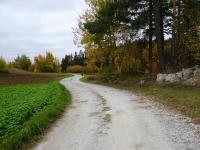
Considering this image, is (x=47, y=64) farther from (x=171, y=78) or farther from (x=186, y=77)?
(x=186, y=77)

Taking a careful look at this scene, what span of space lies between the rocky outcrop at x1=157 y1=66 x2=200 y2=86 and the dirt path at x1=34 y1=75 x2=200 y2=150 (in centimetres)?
1073

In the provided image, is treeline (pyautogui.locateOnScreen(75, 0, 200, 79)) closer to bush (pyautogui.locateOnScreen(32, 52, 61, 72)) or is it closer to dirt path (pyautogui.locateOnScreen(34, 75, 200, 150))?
dirt path (pyautogui.locateOnScreen(34, 75, 200, 150))

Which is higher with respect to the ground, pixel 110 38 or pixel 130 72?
pixel 110 38

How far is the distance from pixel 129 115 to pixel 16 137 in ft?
18.9

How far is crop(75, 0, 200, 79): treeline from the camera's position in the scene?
3015cm

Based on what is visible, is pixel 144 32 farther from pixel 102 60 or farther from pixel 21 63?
pixel 21 63

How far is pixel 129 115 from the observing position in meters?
15.2

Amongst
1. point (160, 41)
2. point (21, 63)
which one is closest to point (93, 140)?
point (160, 41)

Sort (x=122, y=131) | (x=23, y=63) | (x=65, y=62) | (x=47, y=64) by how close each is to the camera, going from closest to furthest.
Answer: (x=122, y=131) → (x=47, y=64) → (x=23, y=63) → (x=65, y=62)

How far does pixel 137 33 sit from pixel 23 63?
97.6 metres

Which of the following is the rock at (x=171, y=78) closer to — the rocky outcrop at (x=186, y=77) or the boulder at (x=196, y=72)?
the rocky outcrop at (x=186, y=77)

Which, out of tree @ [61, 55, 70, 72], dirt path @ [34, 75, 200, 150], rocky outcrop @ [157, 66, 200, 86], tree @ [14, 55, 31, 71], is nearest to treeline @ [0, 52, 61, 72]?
tree @ [14, 55, 31, 71]

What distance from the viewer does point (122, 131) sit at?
11.8m

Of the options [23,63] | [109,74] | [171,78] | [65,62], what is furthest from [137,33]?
[65,62]
